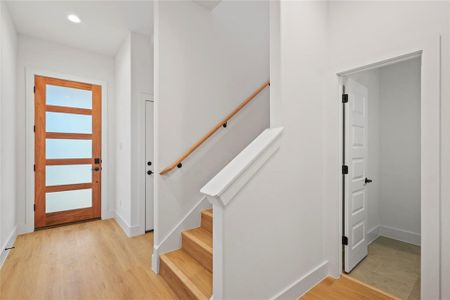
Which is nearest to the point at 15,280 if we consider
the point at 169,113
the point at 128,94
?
the point at 169,113

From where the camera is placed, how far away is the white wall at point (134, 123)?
315cm

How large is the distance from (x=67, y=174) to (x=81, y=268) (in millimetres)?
1882

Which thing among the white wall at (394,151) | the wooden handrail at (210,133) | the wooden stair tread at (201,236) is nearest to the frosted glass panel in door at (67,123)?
the wooden handrail at (210,133)

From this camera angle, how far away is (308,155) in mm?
1967

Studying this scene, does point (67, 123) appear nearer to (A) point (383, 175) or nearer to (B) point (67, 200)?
(B) point (67, 200)

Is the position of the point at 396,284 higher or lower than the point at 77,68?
lower

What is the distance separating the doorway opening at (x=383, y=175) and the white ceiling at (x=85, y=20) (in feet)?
9.01

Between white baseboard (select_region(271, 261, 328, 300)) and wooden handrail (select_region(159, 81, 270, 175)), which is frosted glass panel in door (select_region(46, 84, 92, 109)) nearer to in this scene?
wooden handrail (select_region(159, 81, 270, 175))

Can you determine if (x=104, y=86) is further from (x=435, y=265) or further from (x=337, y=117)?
(x=435, y=265)

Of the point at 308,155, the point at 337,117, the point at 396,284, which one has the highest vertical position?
Result: the point at 337,117

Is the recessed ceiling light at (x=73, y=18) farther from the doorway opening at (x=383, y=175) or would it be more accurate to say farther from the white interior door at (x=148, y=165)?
the doorway opening at (x=383, y=175)

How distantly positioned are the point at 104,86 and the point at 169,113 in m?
2.33

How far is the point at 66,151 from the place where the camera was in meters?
3.55

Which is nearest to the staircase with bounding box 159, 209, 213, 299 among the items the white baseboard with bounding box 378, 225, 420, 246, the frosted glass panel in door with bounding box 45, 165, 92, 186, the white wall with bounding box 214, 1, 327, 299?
the white wall with bounding box 214, 1, 327, 299
